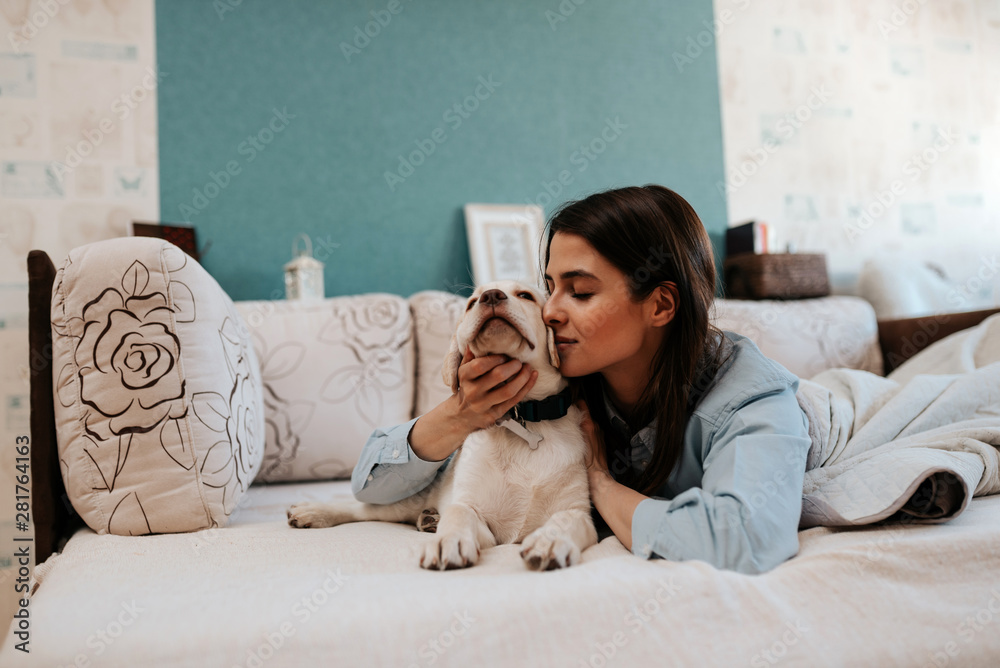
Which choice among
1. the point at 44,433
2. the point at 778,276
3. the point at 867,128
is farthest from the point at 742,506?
the point at 867,128

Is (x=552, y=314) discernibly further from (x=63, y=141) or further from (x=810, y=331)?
(x=63, y=141)

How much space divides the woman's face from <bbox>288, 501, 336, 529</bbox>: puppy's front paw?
1.99ft

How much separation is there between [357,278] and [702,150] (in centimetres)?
193

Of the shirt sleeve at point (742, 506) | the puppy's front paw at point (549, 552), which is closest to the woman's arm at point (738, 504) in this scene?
the shirt sleeve at point (742, 506)

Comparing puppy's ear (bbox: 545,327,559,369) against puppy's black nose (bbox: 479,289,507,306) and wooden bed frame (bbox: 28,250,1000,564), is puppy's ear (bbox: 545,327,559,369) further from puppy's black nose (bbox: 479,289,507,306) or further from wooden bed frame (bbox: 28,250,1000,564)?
wooden bed frame (bbox: 28,250,1000,564)

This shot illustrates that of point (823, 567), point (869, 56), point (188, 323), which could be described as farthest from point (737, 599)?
point (869, 56)

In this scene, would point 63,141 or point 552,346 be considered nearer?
point 552,346

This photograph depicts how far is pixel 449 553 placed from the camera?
35.6 inches

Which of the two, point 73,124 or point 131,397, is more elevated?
point 73,124

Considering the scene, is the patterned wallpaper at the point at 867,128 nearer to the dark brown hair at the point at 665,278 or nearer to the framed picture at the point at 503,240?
the framed picture at the point at 503,240

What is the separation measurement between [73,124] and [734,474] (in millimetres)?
2621

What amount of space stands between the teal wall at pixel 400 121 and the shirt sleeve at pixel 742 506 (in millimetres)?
1890

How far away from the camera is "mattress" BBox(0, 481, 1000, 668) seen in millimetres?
710

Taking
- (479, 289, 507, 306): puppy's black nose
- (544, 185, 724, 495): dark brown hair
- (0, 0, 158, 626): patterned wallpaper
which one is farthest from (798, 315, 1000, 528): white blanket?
(0, 0, 158, 626): patterned wallpaper
